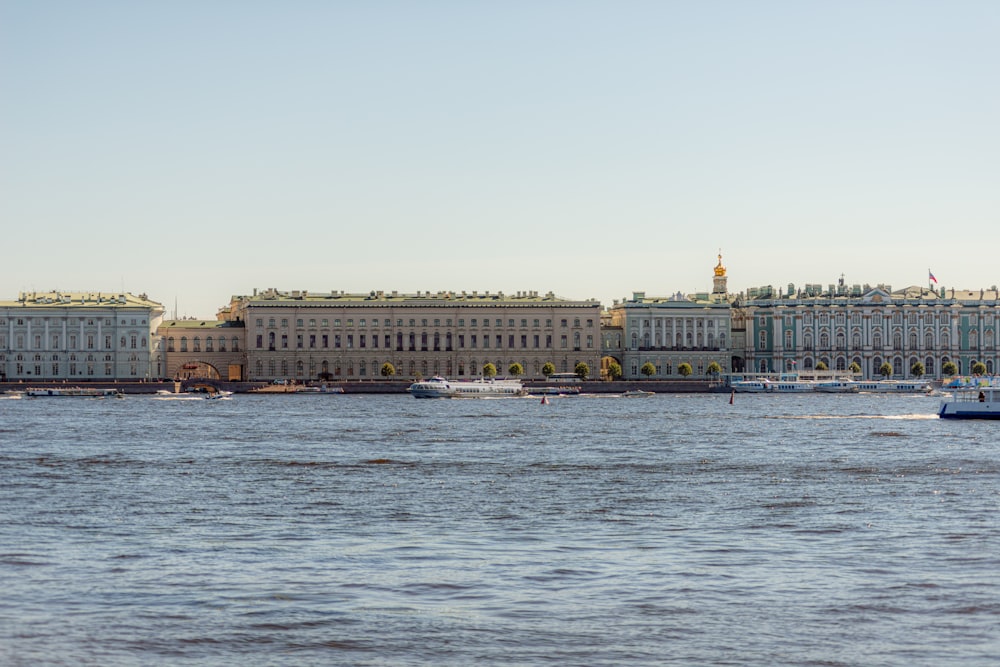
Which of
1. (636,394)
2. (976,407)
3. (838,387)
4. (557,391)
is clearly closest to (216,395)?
(557,391)

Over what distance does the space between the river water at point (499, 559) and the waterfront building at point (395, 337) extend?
8996 cm

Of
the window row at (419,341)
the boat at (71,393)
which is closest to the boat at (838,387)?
the window row at (419,341)

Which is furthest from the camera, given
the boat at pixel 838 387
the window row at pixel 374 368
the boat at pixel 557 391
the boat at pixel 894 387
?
the window row at pixel 374 368

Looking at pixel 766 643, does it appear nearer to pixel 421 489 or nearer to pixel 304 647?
pixel 304 647

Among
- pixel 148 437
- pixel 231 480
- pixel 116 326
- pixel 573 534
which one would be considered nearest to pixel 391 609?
pixel 573 534

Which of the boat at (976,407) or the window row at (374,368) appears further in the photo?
the window row at (374,368)

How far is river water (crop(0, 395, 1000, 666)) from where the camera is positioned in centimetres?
1388

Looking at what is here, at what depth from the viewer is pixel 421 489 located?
27812mm

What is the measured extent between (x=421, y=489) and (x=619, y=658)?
14.6m

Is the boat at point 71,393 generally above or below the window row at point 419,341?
below

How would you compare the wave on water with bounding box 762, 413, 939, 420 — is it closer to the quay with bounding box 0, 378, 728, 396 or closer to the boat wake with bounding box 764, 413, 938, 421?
the boat wake with bounding box 764, 413, 938, 421

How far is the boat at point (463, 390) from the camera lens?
4026 inches

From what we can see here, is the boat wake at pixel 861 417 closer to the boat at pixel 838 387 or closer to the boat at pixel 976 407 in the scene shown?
the boat at pixel 976 407

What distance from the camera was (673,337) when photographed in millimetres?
132250
